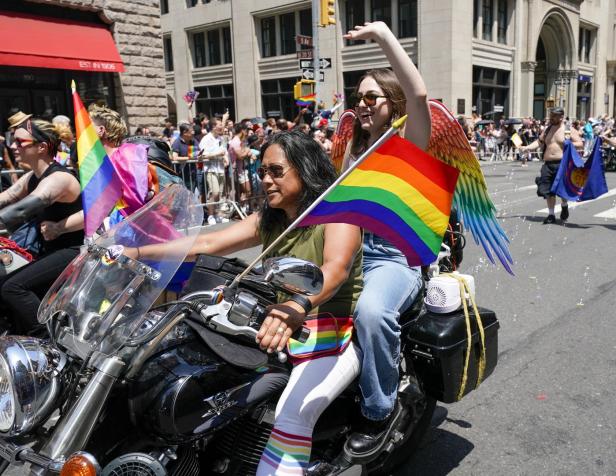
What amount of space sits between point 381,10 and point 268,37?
26.5ft

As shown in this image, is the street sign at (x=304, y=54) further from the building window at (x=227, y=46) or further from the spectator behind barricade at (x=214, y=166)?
the building window at (x=227, y=46)

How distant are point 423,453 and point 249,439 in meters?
1.30

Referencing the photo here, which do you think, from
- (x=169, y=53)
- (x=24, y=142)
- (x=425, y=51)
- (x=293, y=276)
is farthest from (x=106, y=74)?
(x=169, y=53)

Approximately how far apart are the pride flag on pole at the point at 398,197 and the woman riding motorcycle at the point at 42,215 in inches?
85.4

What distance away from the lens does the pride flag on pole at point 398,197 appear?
2.04m

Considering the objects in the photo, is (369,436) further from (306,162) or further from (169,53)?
(169,53)

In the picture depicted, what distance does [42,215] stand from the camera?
3.87 meters

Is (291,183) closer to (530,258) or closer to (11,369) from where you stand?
(11,369)

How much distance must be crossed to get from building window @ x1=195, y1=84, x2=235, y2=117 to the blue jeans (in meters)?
37.7

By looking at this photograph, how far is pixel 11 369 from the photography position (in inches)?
65.4

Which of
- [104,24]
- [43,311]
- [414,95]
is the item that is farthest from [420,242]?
[104,24]

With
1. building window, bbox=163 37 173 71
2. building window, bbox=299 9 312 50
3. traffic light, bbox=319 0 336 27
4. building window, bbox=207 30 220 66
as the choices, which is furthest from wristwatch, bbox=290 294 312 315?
building window, bbox=163 37 173 71

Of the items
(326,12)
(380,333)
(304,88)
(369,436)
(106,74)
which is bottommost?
(369,436)

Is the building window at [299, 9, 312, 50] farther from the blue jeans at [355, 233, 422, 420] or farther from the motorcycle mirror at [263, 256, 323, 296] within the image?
the motorcycle mirror at [263, 256, 323, 296]
